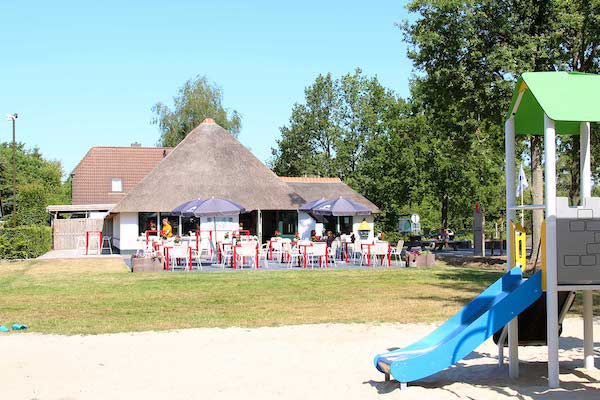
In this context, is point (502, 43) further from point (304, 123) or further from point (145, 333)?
point (304, 123)

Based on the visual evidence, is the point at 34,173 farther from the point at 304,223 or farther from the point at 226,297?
the point at 226,297

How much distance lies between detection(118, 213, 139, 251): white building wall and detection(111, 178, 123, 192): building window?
13424 mm

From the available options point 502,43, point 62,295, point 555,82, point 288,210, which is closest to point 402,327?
point 555,82

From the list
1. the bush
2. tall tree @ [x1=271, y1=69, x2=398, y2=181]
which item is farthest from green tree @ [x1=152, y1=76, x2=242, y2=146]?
the bush

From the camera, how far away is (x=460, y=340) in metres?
6.94

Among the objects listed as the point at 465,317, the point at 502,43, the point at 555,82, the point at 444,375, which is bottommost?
the point at 444,375

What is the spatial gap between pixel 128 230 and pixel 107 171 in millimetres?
14427

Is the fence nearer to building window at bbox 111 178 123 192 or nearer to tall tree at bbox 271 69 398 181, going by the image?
building window at bbox 111 178 123 192

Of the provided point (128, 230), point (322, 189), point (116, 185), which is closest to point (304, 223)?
point (322, 189)

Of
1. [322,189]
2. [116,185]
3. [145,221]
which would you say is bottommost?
[145,221]

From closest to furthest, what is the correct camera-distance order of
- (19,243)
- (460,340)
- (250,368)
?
(460,340)
(250,368)
(19,243)

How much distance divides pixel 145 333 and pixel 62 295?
234 inches

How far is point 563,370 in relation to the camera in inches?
313

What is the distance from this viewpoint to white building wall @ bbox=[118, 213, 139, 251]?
33.8 meters
